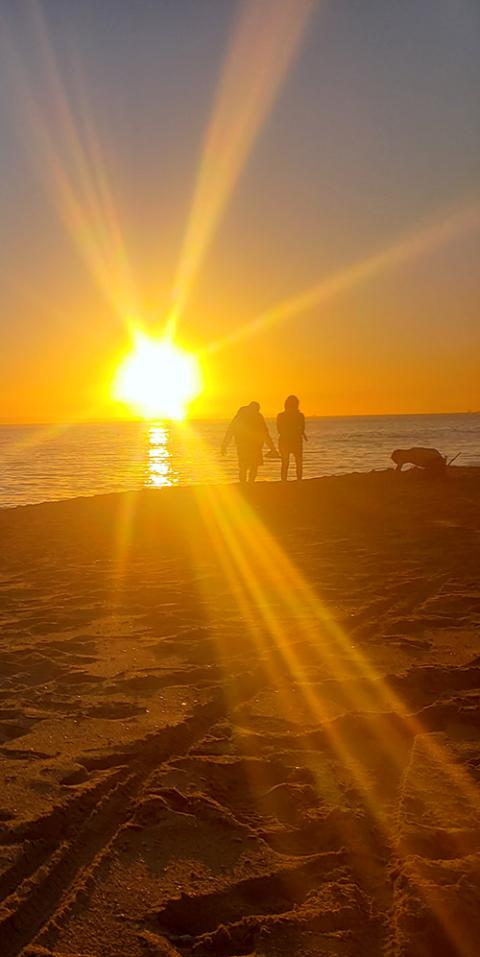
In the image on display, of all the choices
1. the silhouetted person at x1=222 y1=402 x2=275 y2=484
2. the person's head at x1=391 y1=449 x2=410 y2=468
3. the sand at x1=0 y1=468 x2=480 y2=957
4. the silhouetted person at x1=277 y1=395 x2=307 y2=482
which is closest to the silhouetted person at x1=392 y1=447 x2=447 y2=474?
the person's head at x1=391 y1=449 x2=410 y2=468

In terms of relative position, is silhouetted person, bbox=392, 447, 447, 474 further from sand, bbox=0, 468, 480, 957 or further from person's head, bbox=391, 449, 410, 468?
sand, bbox=0, 468, 480, 957

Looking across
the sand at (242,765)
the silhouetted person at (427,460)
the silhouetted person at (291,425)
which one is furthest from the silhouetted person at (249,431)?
the sand at (242,765)

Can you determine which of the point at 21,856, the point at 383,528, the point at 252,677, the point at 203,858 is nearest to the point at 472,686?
the point at 252,677

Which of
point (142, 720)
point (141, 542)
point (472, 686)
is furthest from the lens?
point (141, 542)

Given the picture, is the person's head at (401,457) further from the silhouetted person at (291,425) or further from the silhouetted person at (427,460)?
the silhouetted person at (291,425)

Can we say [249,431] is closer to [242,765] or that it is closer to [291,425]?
[291,425]

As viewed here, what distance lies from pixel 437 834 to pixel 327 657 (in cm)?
212

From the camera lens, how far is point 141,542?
9.80 meters

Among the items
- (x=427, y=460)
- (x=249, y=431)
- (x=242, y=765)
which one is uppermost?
(x=249, y=431)

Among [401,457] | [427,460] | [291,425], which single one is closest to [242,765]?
[291,425]

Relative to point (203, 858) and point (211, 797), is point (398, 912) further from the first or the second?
point (211, 797)

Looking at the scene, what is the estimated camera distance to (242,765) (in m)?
3.29

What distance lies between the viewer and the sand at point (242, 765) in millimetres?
2299

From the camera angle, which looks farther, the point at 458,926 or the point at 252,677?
the point at 252,677
